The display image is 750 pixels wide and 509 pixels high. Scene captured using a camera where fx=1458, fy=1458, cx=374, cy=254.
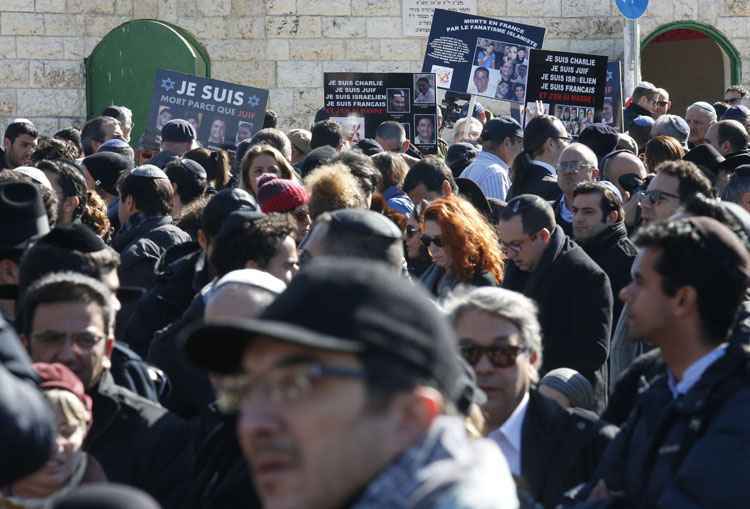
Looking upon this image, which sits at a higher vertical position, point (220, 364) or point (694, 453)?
point (220, 364)

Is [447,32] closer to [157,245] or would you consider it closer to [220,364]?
[157,245]

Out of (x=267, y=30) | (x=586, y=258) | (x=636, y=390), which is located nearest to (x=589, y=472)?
(x=636, y=390)

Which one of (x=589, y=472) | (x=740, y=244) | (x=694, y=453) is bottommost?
(x=589, y=472)

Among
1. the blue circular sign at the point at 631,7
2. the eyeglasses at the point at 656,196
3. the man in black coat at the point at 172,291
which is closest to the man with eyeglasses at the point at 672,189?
the eyeglasses at the point at 656,196

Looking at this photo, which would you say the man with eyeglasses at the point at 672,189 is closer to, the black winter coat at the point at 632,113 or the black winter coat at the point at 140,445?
the black winter coat at the point at 140,445

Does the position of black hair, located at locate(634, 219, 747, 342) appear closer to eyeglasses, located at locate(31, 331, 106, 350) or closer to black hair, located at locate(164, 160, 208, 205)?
eyeglasses, located at locate(31, 331, 106, 350)

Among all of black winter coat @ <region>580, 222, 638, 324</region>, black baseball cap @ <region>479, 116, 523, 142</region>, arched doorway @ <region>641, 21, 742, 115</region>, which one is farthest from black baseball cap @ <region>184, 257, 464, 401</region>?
arched doorway @ <region>641, 21, 742, 115</region>

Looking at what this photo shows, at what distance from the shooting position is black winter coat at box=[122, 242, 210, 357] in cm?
606

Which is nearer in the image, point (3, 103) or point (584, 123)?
point (584, 123)

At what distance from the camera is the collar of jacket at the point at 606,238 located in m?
7.44

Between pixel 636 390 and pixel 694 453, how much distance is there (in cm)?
107

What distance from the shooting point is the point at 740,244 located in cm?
399

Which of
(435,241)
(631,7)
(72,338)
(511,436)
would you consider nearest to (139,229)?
(435,241)

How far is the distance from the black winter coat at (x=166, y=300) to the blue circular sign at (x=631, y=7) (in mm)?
9550
